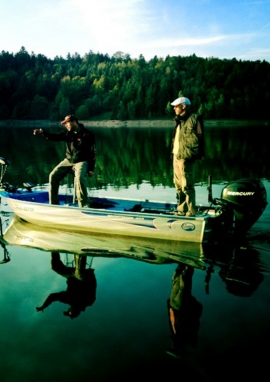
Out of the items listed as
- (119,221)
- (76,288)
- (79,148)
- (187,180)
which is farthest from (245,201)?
(79,148)

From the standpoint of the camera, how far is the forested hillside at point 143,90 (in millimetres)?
113562

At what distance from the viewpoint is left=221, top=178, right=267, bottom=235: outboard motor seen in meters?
7.49

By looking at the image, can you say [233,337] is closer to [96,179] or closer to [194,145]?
[194,145]

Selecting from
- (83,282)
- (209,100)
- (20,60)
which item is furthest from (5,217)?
(20,60)

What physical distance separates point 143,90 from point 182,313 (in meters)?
127

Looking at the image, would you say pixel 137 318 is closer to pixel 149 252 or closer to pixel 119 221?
pixel 149 252

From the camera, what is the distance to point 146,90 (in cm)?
12681

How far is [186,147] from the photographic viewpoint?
7891mm

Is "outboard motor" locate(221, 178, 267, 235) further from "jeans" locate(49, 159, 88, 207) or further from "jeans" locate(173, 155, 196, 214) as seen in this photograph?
"jeans" locate(49, 159, 88, 207)

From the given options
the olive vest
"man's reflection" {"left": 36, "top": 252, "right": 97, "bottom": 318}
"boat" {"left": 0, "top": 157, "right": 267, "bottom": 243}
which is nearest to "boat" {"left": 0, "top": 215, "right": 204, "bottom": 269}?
"boat" {"left": 0, "top": 157, "right": 267, "bottom": 243}

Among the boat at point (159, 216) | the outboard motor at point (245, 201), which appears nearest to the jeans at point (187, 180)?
the boat at point (159, 216)

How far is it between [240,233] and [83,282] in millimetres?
3327

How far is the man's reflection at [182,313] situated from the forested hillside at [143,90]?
103 metres

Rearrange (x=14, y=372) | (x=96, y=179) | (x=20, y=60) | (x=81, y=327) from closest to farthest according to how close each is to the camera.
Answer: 1. (x=14, y=372)
2. (x=81, y=327)
3. (x=96, y=179)
4. (x=20, y=60)
